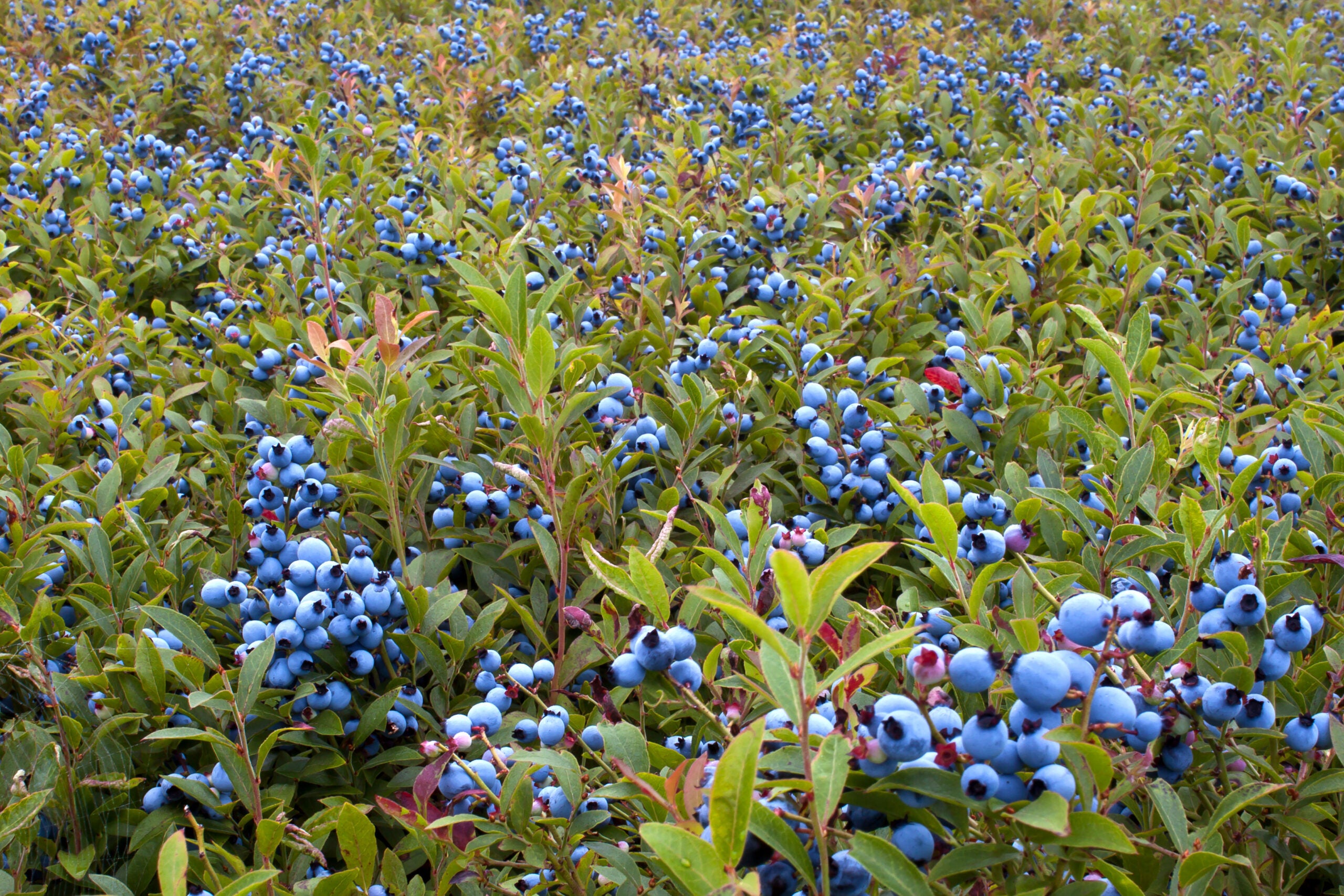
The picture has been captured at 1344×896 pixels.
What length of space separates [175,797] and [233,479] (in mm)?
946

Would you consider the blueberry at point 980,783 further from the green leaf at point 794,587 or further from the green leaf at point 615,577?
the green leaf at point 615,577

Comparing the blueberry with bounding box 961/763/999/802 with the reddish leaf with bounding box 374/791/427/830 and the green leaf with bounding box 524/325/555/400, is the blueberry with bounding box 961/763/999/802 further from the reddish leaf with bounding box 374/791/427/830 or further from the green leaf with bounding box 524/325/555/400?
the green leaf with bounding box 524/325/555/400

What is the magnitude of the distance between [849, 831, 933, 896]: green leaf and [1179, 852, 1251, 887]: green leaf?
337 millimetres

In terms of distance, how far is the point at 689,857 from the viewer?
85 centimetres

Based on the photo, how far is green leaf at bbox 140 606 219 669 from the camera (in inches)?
60.1

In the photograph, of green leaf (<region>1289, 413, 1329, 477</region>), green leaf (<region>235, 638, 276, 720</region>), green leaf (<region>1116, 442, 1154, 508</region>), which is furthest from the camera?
green leaf (<region>1289, 413, 1329, 477</region>)

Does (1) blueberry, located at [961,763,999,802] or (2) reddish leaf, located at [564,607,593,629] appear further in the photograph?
(2) reddish leaf, located at [564,607,593,629]

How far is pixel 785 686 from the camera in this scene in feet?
3.08

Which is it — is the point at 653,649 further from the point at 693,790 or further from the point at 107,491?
the point at 107,491

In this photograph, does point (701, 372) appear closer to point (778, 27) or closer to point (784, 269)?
point (784, 269)

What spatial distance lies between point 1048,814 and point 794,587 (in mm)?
301

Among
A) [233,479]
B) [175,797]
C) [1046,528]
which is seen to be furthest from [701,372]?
[175,797]

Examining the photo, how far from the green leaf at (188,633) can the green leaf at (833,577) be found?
108cm

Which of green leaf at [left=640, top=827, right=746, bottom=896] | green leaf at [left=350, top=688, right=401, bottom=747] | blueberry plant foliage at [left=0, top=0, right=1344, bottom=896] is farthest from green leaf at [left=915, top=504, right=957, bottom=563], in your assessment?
green leaf at [left=350, top=688, right=401, bottom=747]
